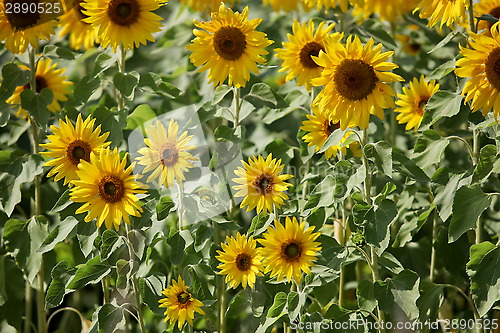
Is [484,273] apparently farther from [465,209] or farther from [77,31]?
[77,31]

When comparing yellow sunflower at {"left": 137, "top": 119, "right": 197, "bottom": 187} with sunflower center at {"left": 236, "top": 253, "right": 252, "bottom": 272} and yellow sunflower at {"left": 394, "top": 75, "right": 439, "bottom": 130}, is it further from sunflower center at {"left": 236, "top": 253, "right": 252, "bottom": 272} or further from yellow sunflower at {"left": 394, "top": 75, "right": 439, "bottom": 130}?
yellow sunflower at {"left": 394, "top": 75, "right": 439, "bottom": 130}

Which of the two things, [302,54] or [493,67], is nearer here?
[493,67]

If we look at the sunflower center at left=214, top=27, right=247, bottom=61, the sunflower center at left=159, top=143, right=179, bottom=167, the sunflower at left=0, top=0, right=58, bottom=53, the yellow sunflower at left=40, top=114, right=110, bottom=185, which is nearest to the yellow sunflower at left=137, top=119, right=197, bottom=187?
the sunflower center at left=159, top=143, right=179, bottom=167

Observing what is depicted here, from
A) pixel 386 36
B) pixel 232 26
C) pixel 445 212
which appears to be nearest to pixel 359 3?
pixel 386 36

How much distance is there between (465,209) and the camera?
5.26 feet

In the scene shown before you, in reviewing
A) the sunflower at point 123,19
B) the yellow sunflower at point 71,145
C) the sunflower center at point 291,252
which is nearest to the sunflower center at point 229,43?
the sunflower at point 123,19

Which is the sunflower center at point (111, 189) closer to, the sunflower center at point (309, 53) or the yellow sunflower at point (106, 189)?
the yellow sunflower at point (106, 189)

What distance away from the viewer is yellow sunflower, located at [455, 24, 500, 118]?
4.87ft

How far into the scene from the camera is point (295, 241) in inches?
62.3

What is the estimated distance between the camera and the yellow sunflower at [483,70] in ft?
4.87

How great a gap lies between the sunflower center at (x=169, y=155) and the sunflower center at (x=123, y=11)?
35 centimetres

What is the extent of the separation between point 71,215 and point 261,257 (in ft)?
1.76

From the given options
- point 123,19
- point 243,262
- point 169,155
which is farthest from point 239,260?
point 123,19

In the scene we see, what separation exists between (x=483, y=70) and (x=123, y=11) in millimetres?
861
